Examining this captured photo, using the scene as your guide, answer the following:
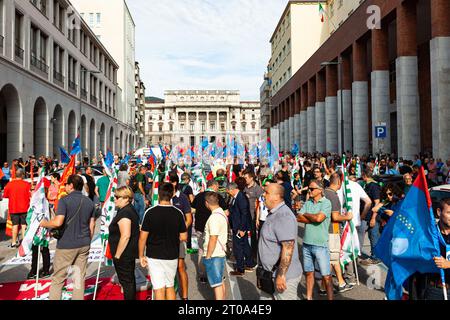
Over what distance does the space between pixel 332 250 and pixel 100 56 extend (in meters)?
50.3

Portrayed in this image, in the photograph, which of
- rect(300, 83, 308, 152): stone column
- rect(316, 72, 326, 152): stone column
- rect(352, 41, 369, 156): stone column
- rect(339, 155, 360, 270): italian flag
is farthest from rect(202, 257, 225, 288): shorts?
rect(300, 83, 308, 152): stone column

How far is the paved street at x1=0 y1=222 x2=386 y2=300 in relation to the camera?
599 centimetres

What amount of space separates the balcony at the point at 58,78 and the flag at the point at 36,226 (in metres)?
28.1

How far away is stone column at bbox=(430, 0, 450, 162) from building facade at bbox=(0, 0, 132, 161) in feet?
72.2

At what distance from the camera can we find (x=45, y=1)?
3005 centimetres

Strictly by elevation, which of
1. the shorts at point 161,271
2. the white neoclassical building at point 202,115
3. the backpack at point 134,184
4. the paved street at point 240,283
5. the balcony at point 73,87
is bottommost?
A: the paved street at point 240,283

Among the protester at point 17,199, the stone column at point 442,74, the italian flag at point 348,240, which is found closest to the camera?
the italian flag at point 348,240

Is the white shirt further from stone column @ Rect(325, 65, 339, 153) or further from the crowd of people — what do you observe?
stone column @ Rect(325, 65, 339, 153)

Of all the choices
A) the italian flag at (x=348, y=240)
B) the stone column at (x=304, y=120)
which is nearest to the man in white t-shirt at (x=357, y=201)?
the italian flag at (x=348, y=240)

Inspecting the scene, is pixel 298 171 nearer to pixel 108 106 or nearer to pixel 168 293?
pixel 168 293

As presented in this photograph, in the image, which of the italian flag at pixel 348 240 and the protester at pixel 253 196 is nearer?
the italian flag at pixel 348 240

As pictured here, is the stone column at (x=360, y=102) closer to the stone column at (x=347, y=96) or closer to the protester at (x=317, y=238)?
the stone column at (x=347, y=96)

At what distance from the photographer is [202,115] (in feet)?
471

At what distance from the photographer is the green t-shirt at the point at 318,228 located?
17.8ft
